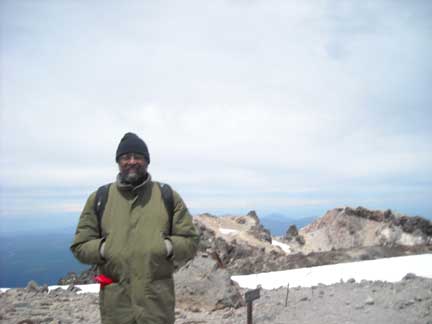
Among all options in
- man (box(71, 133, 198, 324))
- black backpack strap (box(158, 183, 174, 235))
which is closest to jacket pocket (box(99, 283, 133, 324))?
man (box(71, 133, 198, 324))

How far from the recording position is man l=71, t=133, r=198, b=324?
3.42 meters

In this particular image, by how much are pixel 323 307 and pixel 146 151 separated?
5.99 metres

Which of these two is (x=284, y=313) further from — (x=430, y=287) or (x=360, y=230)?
(x=360, y=230)

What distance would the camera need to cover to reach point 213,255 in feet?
34.6

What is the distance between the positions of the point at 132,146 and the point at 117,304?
1.39m

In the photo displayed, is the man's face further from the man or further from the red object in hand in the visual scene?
the red object in hand

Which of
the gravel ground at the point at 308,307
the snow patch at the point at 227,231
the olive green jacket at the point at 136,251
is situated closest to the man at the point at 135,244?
the olive green jacket at the point at 136,251

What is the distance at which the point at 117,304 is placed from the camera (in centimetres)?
346

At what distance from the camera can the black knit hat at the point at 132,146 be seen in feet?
12.1

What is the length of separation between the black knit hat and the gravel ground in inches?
210

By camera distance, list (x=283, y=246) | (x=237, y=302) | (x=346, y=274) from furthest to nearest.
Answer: (x=283, y=246) → (x=346, y=274) → (x=237, y=302)

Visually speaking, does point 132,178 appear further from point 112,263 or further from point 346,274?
point 346,274

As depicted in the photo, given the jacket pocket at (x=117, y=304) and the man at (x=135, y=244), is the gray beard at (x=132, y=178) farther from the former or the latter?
the jacket pocket at (x=117, y=304)

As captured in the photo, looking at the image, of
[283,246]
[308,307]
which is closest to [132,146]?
[308,307]
